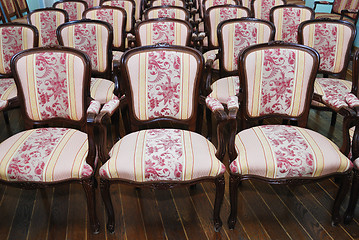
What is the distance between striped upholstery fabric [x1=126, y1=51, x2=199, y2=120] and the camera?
162 cm

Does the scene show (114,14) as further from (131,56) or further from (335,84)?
(335,84)

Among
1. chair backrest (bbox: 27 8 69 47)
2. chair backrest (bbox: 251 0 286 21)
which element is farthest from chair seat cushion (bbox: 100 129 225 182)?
chair backrest (bbox: 251 0 286 21)

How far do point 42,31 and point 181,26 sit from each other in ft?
4.70

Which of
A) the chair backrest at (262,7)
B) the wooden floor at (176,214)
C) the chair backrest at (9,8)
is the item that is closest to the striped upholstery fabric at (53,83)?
the wooden floor at (176,214)

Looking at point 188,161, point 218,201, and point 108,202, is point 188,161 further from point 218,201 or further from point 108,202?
point 108,202

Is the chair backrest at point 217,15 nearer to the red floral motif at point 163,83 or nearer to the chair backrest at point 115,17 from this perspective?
the chair backrest at point 115,17

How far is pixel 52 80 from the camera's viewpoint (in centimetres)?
165

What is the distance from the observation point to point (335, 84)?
2186 mm

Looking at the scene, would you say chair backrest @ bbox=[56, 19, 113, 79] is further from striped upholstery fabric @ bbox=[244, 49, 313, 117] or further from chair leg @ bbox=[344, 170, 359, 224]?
chair leg @ bbox=[344, 170, 359, 224]

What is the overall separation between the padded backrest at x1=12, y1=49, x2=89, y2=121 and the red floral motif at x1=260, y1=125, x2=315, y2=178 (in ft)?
3.19

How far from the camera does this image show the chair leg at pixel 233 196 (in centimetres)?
147

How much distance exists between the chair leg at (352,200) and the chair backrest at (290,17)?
1.73 m

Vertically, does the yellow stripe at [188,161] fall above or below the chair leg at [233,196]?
above

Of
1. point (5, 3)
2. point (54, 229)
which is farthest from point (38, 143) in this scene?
point (5, 3)
